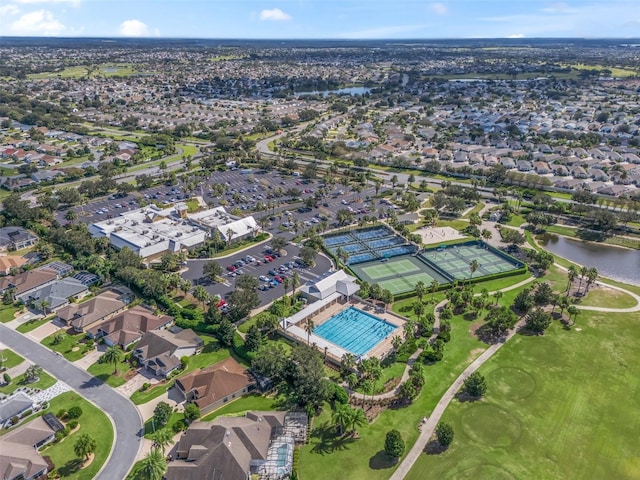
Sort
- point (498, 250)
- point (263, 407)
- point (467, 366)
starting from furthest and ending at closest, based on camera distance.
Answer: point (498, 250), point (467, 366), point (263, 407)

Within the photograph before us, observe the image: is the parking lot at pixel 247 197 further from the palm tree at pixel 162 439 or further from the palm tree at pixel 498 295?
the palm tree at pixel 162 439

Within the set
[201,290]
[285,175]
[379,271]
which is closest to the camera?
[201,290]

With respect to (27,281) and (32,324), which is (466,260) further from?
(27,281)

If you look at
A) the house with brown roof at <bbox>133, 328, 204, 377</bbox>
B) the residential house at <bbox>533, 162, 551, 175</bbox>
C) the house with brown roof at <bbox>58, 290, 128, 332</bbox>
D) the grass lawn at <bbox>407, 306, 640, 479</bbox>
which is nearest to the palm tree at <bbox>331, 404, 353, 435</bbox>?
the grass lawn at <bbox>407, 306, 640, 479</bbox>

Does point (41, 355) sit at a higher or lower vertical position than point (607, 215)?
lower

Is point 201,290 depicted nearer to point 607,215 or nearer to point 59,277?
point 59,277

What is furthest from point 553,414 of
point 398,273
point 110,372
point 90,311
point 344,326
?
point 90,311

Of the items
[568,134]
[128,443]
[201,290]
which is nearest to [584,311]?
[201,290]

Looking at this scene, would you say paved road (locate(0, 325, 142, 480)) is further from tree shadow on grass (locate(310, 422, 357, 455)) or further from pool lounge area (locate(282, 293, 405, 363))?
pool lounge area (locate(282, 293, 405, 363))
